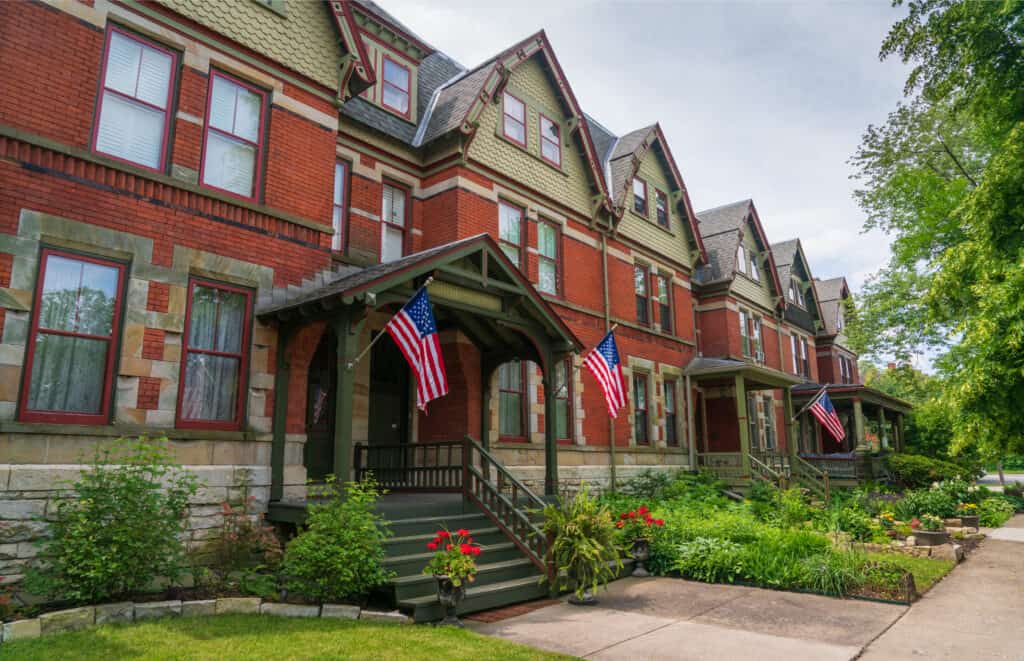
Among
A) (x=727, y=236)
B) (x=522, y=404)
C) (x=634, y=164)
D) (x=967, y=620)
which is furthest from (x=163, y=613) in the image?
(x=727, y=236)

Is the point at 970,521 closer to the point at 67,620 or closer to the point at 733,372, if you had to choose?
the point at 733,372

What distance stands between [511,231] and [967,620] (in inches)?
469

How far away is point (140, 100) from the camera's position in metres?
9.52

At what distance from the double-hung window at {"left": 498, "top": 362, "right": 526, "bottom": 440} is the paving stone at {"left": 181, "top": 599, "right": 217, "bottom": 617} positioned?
27.6 ft

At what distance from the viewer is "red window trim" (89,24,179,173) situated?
29.4ft

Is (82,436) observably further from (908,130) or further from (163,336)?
(908,130)

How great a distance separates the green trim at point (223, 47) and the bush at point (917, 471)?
1023 inches

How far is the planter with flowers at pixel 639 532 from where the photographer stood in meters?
11.1

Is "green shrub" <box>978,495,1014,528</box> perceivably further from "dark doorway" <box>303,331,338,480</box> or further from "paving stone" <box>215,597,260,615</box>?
"paving stone" <box>215,597,260,615</box>

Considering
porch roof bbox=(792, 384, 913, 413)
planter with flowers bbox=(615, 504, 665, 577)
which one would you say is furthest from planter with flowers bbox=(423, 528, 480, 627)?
porch roof bbox=(792, 384, 913, 413)

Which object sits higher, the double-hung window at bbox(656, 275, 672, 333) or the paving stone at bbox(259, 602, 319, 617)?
the double-hung window at bbox(656, 275, 672, 333)

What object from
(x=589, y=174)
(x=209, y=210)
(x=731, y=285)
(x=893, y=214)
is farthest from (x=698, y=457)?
(x=209, y=210)

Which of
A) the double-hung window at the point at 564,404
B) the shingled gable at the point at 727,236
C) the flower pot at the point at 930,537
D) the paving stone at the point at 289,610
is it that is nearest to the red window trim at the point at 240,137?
the paving stone at the point at 289,610

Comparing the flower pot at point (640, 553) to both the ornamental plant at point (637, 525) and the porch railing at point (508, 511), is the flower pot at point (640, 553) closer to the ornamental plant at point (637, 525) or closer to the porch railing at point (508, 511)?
the ornamental plant at point (637, 525)
